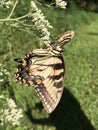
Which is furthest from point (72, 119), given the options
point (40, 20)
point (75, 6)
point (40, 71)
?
point (75, 6)

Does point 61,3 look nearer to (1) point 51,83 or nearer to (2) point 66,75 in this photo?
(1) point 51,83

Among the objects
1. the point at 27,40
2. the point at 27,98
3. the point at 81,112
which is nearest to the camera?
the point at 27,98

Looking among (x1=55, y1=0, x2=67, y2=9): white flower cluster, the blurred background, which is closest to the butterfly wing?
the blurred background

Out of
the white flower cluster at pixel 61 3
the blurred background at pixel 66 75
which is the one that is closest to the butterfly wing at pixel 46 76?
the blurred background at pixel 66 75

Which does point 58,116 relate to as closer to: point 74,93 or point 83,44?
point 74,93

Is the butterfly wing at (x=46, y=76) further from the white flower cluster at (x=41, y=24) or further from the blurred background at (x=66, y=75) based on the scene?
the white flower cluster at (x=41, y=24)

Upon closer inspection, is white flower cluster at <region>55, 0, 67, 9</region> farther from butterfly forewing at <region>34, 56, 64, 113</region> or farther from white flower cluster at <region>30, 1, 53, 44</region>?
butterfly forewing at <region>34, 56, 64, 113</region>

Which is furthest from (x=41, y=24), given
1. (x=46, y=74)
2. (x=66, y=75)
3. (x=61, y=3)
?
(x=66, y=75)
